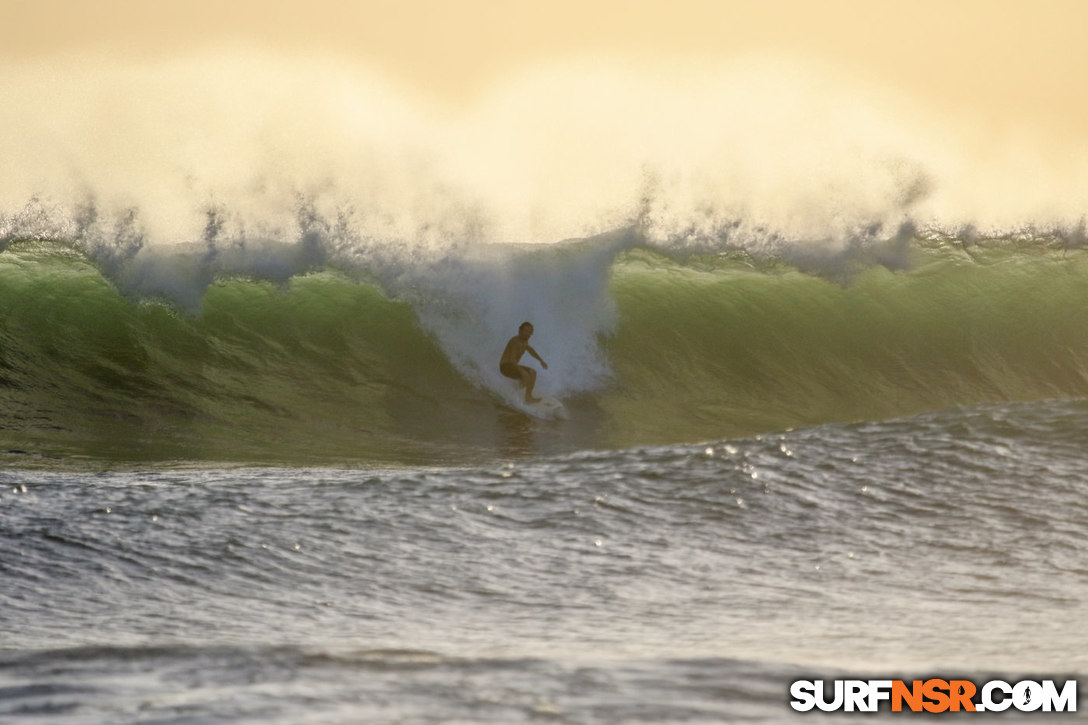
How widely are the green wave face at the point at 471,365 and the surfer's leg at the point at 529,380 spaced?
0.33 metres

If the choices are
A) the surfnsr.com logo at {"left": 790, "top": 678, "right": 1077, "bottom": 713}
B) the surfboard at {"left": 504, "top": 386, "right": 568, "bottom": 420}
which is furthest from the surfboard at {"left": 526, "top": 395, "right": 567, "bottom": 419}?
the surfnsr.com logo at {"left": 790, "top": 678, "right": 1077, "bottom": 713}

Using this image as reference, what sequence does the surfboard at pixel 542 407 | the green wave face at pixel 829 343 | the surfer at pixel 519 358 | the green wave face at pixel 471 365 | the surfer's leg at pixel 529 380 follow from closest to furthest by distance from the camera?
the green wave face at pixel 471 365 → the surfboard at pixel 542 407 → the surfer's leg at pixel 529 380 → the surfer at pixel 519 358 → the green wave face at pixel 829 343

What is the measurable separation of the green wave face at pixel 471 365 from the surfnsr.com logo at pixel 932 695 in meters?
5.71

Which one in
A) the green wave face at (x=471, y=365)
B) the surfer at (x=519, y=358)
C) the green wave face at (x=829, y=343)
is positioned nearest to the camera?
the green wave face at (x=471, y=365)

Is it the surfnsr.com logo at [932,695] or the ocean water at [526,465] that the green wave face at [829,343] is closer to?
the ocean water at [526,465]

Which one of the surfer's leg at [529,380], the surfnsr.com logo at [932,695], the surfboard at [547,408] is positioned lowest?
the surfnsr.com logo at [932,695]

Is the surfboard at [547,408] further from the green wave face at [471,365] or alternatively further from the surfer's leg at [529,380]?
the green wave face at [471,365]

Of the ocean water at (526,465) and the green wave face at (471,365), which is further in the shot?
the green wave face at (471,365)

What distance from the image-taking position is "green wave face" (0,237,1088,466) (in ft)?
35.7

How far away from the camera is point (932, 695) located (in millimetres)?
4219

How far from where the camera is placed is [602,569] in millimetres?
6188

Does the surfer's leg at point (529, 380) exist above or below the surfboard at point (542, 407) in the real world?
above

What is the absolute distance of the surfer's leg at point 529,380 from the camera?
39.7 feet

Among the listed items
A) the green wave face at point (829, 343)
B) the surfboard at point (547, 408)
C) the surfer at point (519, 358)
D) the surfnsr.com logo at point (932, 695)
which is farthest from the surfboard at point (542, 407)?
the surfnsr.com logo at point (932, 695)
